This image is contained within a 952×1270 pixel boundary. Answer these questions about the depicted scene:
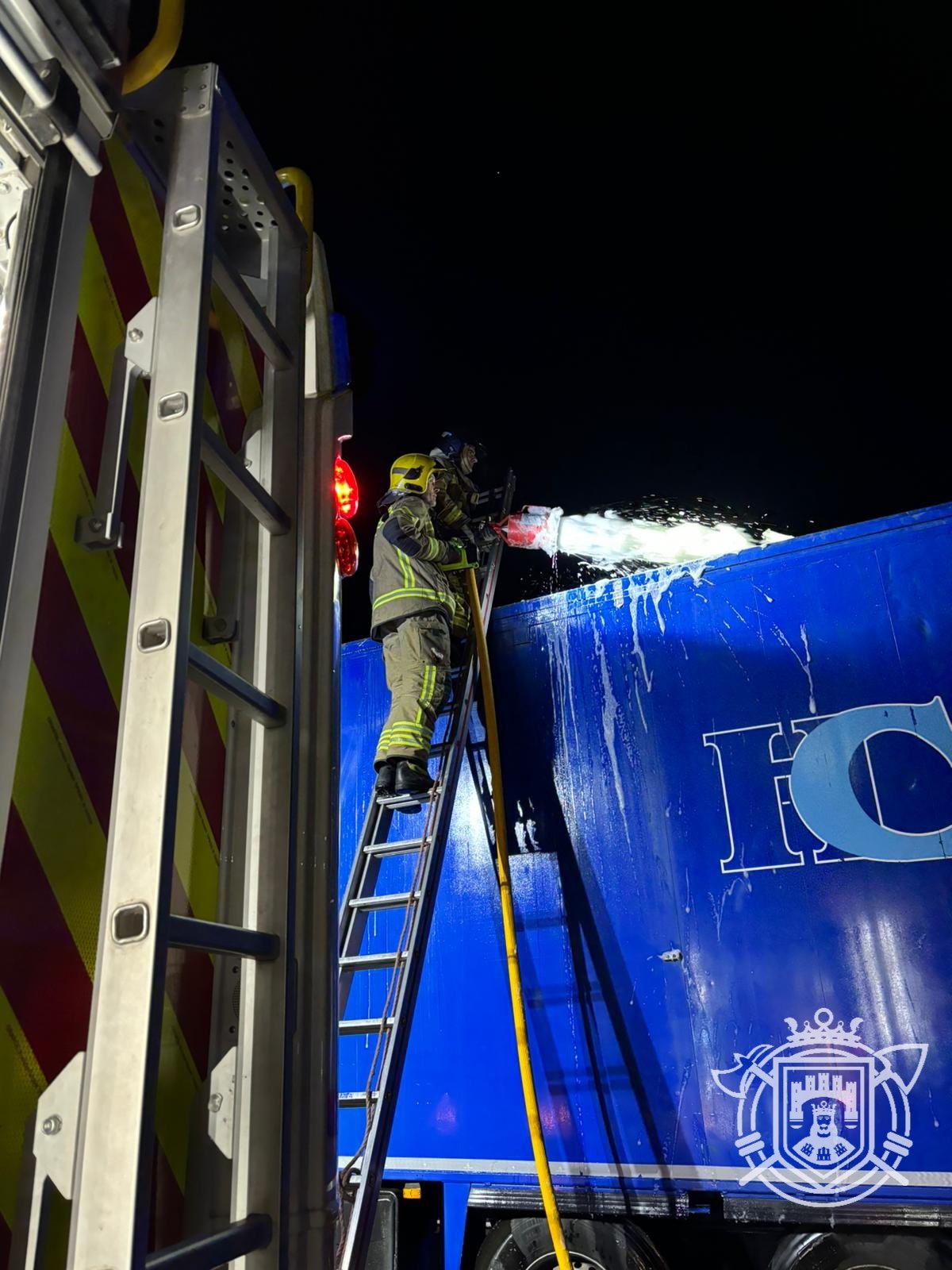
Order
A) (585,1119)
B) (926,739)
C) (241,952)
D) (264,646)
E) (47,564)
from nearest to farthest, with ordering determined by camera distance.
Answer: (241,952), (47,564), (264,646), (926,739), (585,1119)

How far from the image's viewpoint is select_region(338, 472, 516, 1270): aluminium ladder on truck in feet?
11.1

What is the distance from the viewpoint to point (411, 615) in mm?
4910

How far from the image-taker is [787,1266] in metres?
3.46

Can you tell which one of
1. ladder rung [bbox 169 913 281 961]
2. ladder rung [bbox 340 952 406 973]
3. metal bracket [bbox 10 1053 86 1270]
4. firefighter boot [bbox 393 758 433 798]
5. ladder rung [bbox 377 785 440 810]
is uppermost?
firefighter boot [bbox 393 758 433 798]

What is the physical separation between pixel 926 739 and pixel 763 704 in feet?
2.22

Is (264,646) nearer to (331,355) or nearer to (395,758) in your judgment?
(331,355)

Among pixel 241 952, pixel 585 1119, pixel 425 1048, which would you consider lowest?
pixel 585 1119

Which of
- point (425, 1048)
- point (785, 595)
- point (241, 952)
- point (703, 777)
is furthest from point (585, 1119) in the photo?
point (241, 952)

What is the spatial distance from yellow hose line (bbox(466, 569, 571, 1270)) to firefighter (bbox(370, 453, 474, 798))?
202mm

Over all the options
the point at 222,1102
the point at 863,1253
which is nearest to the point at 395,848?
A: the point at 863,1253

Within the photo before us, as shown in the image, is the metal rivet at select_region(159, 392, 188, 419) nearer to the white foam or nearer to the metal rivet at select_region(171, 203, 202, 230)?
the metal rivet at select_region(171, 203, 202, 230)

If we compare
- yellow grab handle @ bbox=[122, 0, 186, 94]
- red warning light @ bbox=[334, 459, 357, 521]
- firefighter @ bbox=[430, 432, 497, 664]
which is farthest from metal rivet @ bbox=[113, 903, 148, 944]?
firefighter @ bbox=[430, 432, 497, 664]

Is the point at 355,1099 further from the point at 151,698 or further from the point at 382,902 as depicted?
the point at 151,698

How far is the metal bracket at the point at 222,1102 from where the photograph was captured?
60.2 inches
